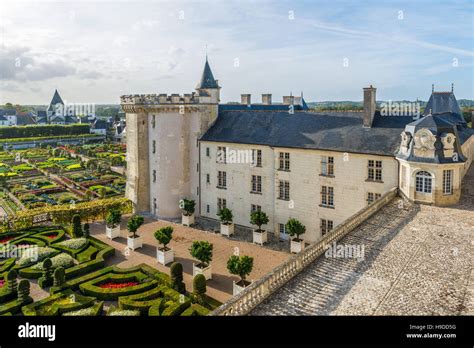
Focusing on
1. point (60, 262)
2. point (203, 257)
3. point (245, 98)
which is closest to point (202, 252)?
point (203, 257)

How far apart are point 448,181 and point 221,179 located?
18495mm

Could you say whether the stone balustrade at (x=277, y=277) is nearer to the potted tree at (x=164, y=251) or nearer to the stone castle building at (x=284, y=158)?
the stone castle building at (x=284, y=158)

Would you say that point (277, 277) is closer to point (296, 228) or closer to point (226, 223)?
point (296, 228)

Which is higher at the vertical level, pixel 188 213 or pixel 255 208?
pixel 255 208

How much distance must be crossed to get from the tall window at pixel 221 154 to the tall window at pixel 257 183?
3.47 meters

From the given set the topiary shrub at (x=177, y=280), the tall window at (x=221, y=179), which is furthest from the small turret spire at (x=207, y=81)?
the topiary shrub at (x=177, y=280)

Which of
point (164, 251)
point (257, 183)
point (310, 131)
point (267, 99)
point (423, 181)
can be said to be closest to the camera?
point (423, 181)

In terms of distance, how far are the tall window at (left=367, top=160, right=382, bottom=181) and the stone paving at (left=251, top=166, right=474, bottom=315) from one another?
227 inches

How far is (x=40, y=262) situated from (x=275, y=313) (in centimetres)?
1900

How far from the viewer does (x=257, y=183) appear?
33219 millimetres

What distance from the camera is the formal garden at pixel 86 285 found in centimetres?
1962

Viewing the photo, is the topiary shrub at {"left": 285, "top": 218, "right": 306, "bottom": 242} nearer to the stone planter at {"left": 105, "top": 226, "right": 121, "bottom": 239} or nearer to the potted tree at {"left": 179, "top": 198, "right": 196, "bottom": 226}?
the potted tree at {"left": 179, "top": 198, "right": 196, "bottom": 226}

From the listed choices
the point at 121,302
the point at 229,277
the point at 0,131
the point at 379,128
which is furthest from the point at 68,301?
Answer: the point at 0,131

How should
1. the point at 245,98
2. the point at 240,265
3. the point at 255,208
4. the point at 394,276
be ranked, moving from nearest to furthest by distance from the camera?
1. the point at 394,276
2. the point at 240,265
3. the point at 255,208
4. the point at 245,98
